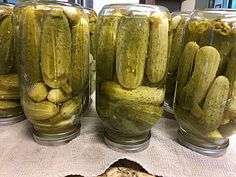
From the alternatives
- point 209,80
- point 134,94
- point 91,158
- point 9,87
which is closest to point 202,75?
point 209,80

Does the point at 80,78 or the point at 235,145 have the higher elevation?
the point at 80,78

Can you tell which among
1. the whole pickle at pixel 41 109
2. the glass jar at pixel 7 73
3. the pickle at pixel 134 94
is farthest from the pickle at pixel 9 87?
the pickle at pixel 134 94

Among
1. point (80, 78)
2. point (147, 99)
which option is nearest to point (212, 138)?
point (147, 99)

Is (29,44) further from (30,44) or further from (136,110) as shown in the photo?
(136,110)

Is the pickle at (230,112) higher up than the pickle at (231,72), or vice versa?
the pickle at (231,72)

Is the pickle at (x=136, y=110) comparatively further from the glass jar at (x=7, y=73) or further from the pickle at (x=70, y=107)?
the glass jar at (x=7, y=73)

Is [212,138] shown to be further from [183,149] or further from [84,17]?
[84,17]
